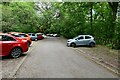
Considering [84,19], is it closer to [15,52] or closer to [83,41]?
[83,41]

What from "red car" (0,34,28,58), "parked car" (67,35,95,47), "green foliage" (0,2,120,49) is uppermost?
"green foliage" (0,2,120,49)

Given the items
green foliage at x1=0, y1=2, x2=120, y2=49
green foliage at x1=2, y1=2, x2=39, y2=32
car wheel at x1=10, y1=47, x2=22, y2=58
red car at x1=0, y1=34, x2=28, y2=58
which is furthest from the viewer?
green foliage at x1=2, y1=2, x2=39, y2=32

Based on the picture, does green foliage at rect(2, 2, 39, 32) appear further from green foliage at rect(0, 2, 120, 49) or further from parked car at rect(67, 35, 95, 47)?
parked car at rect(67, 35, 95, 47)

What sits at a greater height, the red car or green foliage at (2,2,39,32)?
green foliage at (2,2,39,32)

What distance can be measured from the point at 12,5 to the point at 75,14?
12.2 meters

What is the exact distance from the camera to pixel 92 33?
34500 millimetres

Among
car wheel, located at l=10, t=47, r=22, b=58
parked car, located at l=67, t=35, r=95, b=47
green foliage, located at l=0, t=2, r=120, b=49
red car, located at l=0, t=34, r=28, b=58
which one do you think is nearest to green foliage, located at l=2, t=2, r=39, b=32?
green foliage, located at l=0, t=2, r=120, b=49

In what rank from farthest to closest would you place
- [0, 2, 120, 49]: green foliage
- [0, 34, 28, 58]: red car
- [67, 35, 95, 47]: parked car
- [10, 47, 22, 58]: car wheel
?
[67, 35, 95, 47]: parked car → [0, 2, 120, 49]: green foliage → [10, 47, 22, 58]: car wheel → [0, 34, 28, 58]: red car

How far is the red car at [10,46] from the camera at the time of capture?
1434 cm

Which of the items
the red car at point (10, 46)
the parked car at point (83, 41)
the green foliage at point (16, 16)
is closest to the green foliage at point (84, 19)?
the green foliage at point (16, 16)

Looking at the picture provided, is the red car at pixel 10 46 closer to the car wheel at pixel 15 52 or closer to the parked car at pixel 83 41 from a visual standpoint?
the car wheel at pixel 15 52

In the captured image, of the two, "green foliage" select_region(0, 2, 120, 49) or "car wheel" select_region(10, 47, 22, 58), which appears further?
"green foliage" select_region(0, 2, 120, 49)

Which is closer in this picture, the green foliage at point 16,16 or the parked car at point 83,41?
the parked car at point 83,41

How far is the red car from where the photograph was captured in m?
14.3
